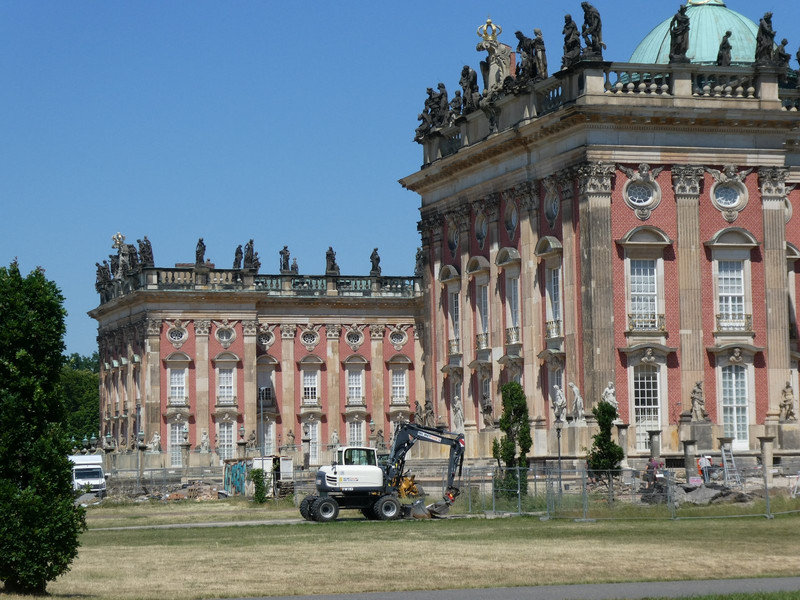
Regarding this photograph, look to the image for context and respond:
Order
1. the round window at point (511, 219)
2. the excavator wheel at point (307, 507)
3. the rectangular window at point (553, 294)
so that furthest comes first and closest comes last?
the round window at point (511, 219) < the rectangular window at point (553, 294) < the excavator wheel at point (307, 507)

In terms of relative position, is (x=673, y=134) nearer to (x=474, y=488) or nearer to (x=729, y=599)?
(x=474, y=488)

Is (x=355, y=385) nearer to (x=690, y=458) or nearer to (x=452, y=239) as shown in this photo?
(x=452, y=239)

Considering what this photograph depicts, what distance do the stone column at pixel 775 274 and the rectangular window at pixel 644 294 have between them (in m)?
4.18

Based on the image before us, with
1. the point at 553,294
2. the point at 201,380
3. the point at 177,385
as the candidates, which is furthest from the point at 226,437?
the point at 553,294

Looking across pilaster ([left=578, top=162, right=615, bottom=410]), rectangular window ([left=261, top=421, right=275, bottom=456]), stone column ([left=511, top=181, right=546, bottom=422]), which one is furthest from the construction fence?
rectangular window ([left=261, top=421, right=275, bottom=456])

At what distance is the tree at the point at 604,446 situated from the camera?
47688 millimetres

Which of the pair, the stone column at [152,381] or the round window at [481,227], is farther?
the stone column at [152,381]

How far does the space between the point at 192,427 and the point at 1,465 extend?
227 ft

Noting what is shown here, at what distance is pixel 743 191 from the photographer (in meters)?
54.5

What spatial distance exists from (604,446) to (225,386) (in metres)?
48.6

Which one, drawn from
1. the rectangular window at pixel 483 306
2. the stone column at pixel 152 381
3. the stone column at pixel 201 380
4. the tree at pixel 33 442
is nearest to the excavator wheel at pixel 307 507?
the rectangular window at pixel 483 306

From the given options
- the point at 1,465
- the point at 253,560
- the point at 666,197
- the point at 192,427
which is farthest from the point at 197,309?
the point at 1,465

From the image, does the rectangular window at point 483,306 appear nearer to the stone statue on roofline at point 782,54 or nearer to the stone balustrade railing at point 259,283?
the stone statue on roofline at point 782,54

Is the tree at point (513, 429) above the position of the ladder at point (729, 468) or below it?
above
